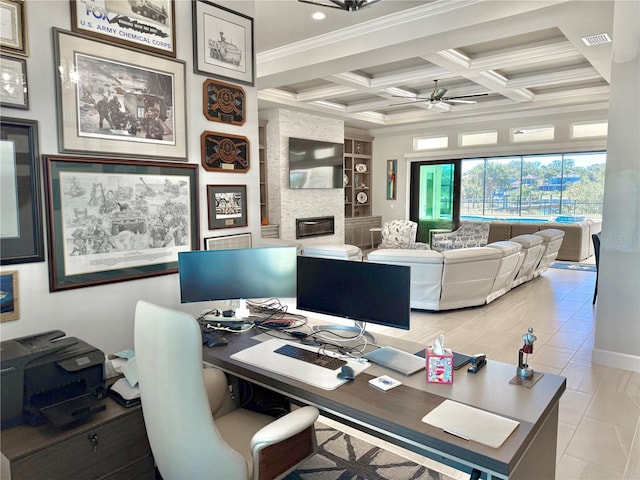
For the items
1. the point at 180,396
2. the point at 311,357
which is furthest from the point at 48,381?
the point at 311,357

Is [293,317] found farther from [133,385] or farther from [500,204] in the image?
[500,204]

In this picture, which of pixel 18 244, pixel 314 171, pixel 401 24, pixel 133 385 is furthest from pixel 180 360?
pixel 314 171

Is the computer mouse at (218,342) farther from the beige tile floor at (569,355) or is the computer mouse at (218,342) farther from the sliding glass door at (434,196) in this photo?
the sliding glass door at (434,196)

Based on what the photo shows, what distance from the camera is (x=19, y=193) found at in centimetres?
194

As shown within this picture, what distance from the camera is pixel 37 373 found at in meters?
1.69

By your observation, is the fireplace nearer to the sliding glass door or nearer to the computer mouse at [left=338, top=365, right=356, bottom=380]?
the sliding glass door

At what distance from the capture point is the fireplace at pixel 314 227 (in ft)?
29.3

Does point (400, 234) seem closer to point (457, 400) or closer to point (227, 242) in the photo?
point (227, 242)

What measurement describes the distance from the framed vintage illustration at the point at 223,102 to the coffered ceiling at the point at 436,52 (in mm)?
1650

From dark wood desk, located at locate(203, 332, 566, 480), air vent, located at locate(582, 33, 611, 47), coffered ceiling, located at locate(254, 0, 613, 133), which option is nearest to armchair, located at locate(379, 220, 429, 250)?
coffered ceiling, located at locate(254, 0, 613, 133)

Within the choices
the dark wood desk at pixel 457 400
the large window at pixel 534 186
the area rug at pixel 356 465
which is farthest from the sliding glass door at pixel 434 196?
the dark wood desk at pixel 457 400

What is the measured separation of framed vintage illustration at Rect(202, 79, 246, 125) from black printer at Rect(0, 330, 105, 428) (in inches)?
63.4

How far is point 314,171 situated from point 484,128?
13.3 feet

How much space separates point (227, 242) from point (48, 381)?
1429 mm
